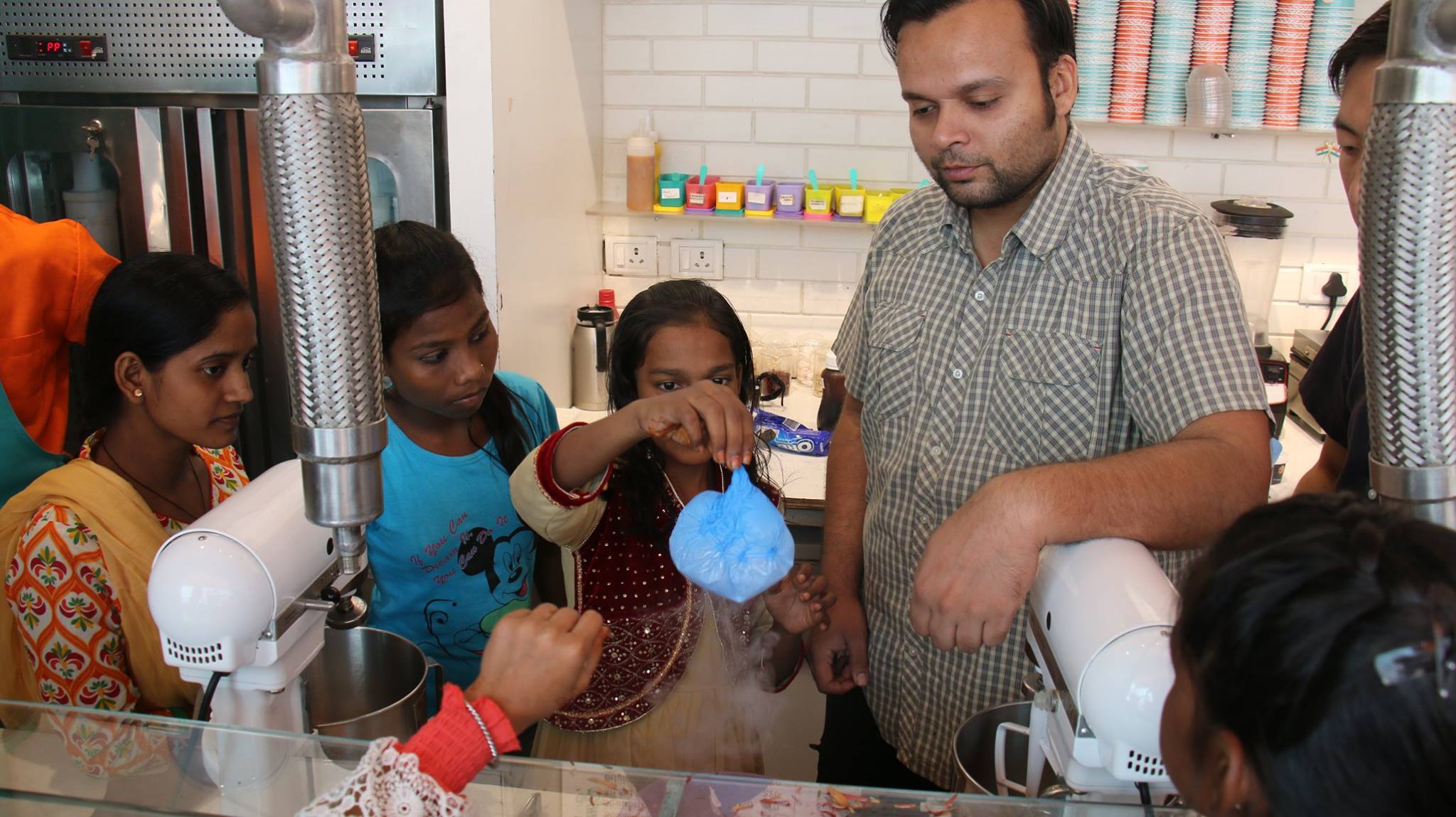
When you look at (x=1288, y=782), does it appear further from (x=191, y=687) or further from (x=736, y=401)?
(x=191, y=687)

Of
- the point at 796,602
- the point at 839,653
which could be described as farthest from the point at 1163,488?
the point at 839,653

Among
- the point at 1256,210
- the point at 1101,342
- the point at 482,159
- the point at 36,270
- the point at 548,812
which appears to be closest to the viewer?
the point at 548,812

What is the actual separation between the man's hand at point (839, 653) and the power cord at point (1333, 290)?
240 cm

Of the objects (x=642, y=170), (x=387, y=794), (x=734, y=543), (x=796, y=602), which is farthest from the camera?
(x=642, y=170)

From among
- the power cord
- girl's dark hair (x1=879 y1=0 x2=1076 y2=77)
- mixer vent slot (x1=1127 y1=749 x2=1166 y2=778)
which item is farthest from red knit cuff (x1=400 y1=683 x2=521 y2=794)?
the power cord

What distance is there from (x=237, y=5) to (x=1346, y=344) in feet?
5.61

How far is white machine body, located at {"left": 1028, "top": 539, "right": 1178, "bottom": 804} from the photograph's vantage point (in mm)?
896

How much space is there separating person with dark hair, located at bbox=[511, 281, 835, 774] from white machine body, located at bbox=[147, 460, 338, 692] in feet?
1.56

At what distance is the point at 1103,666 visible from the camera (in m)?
0.90

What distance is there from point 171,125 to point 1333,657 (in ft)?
9.70

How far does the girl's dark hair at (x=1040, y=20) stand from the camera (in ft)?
5.01

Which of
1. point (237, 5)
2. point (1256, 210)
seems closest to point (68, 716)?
point (237, 5)

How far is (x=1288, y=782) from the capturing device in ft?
2.24

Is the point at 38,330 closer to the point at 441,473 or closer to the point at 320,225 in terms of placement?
the point at 441,473
